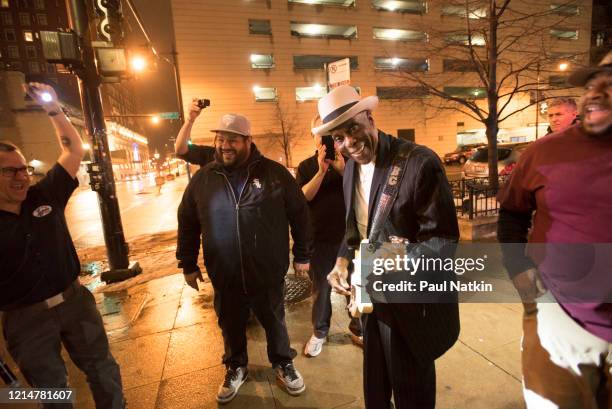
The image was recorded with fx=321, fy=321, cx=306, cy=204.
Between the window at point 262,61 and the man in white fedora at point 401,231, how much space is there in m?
28.9

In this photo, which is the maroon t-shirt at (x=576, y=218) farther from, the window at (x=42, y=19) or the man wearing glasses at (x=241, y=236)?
the window at (x=42, y=19)

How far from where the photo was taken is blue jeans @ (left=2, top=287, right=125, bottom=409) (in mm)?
2137

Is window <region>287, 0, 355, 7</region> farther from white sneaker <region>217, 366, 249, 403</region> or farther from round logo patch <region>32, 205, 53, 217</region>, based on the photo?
white sneaker <region>217, 366, 249, 403</region>

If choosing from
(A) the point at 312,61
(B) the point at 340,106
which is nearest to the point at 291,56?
(A) the point at 312,61

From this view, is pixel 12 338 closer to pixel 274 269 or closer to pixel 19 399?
pixel 19 399

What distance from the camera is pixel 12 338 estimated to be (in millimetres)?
2125

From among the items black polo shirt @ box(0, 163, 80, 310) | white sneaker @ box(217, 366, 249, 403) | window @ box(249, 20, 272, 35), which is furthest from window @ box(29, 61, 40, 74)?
white sneaker @ box(217, 366, 249, 403)

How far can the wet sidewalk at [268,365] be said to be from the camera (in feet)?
8.83

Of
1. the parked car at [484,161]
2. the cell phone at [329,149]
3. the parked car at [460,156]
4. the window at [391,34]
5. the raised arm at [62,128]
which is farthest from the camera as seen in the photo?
the window at [391,34]

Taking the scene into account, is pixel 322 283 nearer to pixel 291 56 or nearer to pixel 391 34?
pixel 291 56

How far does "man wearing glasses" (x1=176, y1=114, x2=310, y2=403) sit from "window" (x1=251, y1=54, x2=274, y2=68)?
28.0 metres

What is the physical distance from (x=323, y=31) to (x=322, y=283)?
31.5 m

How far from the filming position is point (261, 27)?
2770 cm

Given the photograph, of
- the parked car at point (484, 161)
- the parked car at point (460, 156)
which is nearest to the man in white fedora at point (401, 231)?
the parked car at point (484, 161)
